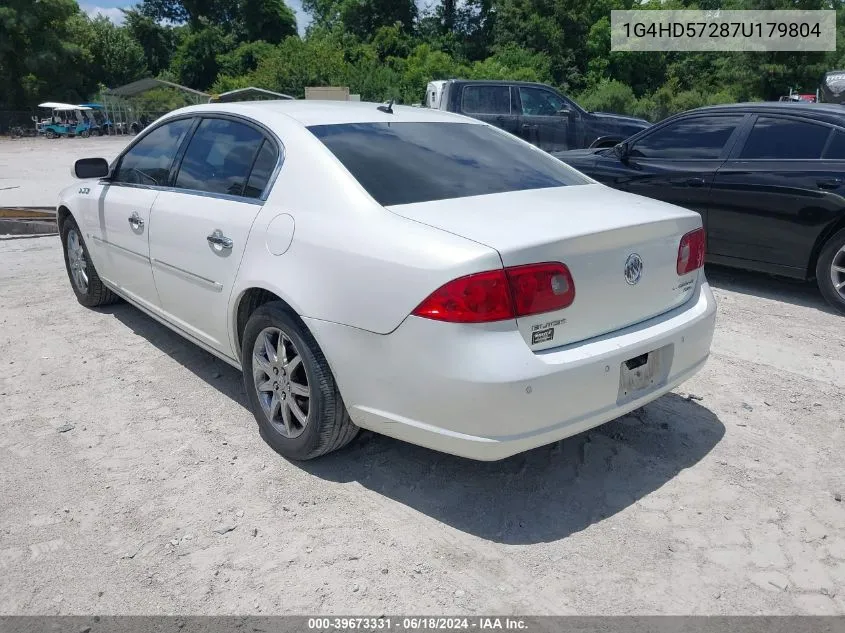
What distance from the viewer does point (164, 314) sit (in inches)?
172

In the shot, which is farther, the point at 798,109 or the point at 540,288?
the point at 798,109

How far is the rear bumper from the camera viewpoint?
104 inches

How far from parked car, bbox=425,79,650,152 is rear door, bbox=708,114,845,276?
235 inches

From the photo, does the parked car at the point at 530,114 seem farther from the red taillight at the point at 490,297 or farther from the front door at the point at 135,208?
the red taillight at the point at 490,297

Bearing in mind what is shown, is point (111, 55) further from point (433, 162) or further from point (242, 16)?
point (433, 162)

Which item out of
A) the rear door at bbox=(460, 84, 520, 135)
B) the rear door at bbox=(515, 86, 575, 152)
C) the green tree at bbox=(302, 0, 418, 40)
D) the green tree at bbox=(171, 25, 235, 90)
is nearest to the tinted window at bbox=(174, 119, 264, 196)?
the rear door at bbox=(460, 84, 520, 135)

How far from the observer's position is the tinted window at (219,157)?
3732 mm

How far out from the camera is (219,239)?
11.8 ft

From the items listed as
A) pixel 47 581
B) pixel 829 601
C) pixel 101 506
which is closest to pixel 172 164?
pixel 101 506

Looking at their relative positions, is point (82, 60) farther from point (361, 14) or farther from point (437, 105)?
point (437, 105)

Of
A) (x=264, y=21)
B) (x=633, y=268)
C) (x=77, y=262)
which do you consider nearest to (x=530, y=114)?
(x=77, y=262)

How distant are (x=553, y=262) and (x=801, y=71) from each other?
4132 centimetres

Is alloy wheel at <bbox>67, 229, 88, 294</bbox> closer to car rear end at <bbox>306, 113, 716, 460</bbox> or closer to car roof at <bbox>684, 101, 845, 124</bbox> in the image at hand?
car rear end at <bbox>306, 113, 716, 460</bbox>

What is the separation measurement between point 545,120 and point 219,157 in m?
9.56
